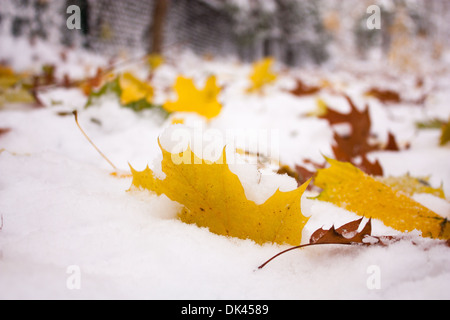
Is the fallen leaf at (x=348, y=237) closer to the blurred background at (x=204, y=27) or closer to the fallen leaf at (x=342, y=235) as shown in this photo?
the fallen leaf at (x=342, y=235)

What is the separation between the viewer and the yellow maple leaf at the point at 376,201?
436 millimetres

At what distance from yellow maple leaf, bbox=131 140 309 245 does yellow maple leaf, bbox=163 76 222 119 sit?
68 cm

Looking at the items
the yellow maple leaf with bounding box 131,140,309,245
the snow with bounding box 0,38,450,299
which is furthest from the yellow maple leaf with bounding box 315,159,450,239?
the yellow maple leaf with bounding box 131,140,309,245

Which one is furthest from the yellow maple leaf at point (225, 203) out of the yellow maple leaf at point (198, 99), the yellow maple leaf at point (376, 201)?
the yellow maple leaf at point (198, 99)

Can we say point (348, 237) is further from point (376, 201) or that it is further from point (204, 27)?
point (204, 27)

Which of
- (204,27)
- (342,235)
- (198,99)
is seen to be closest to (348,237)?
(342,235)

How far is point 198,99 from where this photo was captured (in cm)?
112

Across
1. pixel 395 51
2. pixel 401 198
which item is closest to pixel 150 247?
pixel 401 198

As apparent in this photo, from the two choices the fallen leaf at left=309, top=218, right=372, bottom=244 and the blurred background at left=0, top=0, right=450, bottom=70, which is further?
the blurred background at left=0, top=0, right=450, bottom=70

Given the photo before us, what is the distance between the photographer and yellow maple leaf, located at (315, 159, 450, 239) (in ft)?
1.43

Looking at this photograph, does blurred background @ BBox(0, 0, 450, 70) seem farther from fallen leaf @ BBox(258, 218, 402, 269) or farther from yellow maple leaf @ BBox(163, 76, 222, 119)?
fallen leaf @ BBox(258, 218, 402, 269)

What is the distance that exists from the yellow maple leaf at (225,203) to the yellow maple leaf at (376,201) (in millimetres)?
135
